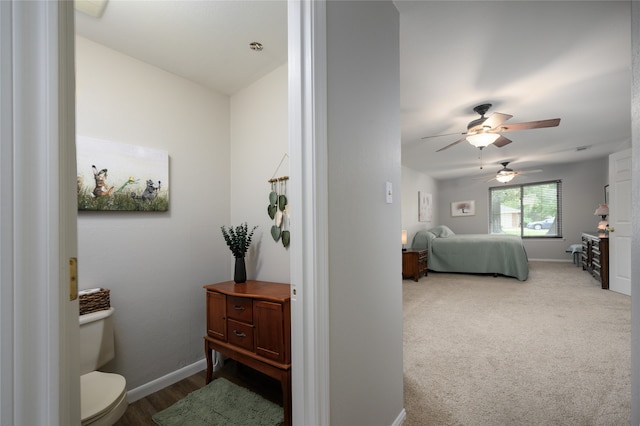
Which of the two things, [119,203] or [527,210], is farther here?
[527,210]

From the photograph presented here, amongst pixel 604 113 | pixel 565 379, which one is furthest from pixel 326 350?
pixel 604 113

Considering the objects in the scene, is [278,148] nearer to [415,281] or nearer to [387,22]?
[387,22]

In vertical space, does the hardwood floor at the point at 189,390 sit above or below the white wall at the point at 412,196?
below

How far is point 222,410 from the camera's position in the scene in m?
1.85

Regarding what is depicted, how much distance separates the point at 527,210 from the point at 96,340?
933cm

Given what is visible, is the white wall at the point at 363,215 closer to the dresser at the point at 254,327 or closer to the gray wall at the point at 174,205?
the dresser at the point at 254,327

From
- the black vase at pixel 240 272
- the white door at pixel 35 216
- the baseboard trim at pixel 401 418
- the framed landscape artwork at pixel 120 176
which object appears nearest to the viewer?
the white door at pixel 35 216

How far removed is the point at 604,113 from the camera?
3.63 m

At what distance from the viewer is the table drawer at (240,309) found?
1.89m

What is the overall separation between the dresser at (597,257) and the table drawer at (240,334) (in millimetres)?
5486

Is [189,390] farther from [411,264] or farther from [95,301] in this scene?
[411,264]

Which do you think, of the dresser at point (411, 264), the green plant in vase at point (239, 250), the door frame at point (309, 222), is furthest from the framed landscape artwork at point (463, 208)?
the door frame at point (309, 222)

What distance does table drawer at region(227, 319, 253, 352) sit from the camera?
1.88m

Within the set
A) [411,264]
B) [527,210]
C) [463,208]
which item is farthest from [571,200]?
[411,264]
